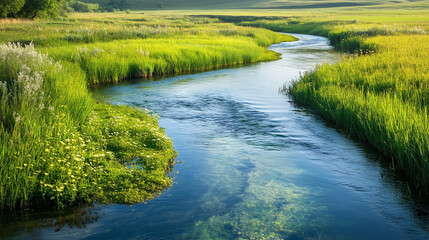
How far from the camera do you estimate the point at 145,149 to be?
971 cm

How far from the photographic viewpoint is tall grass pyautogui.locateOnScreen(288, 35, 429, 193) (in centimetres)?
847

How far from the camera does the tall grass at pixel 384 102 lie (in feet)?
27.8

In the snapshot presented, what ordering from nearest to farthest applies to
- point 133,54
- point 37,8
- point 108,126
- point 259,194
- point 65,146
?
point 259,194, point 65,146, point 108,126, point 133,54, point 37,8

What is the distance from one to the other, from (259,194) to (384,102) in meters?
5.69

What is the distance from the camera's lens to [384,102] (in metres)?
11.2

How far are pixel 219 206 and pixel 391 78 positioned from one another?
9.76 metres

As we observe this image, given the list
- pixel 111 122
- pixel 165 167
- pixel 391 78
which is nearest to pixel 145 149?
pixel 165 167

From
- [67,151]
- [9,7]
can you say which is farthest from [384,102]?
[9,7]

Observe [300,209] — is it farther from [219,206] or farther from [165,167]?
[165,167]

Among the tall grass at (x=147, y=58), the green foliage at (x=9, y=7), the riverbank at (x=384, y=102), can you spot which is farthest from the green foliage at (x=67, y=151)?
the green foliage at (x=9, y=7)

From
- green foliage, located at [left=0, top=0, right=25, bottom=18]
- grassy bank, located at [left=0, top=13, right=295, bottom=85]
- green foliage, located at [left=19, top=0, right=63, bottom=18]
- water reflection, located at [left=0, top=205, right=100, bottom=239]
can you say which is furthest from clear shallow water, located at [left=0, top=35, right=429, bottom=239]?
green foliage, located at [left=19, top=0, right=63, bottom=18]

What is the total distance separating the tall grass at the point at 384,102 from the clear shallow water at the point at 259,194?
1.54 ft

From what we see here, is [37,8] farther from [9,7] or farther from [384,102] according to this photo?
[384,102]

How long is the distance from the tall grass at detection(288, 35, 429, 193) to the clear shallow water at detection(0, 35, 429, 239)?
0.47 meters
